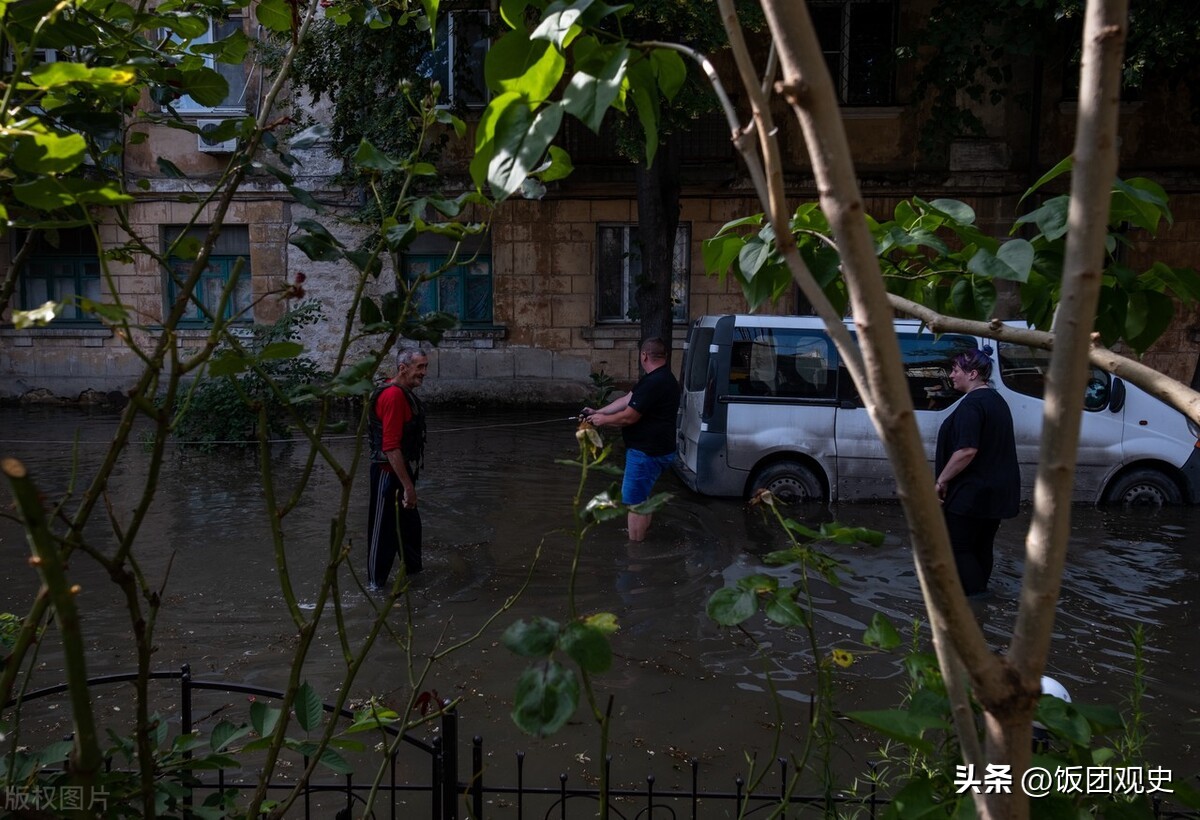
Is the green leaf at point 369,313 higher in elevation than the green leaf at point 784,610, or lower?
higher

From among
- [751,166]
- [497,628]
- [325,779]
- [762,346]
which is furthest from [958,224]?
[762,346]

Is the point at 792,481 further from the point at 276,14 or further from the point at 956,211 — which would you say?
the point at 276,14

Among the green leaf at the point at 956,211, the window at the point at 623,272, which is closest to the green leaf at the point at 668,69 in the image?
the green leaf at the point at 956,211

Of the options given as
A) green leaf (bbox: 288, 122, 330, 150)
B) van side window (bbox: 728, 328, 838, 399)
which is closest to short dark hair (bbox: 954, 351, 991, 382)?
van side window (bbox: 728, 328, 838, 399)

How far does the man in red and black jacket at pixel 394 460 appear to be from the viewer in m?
6.79

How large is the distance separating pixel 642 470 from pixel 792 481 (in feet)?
6.48

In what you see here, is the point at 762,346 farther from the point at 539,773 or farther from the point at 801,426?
the point at 539,773

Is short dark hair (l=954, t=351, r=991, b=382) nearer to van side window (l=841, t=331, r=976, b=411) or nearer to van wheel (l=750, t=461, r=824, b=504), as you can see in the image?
van side window (l=841, t=331, r=976, b=411)

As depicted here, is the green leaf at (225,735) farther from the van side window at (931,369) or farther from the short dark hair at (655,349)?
the van side window at (931,369)

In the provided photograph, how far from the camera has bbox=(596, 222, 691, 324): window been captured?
57.0ft

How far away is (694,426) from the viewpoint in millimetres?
9875

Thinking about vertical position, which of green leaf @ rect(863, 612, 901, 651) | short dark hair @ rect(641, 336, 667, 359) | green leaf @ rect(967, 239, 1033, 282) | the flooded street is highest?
green leaf @ rect(967, 239, 1033, 282)

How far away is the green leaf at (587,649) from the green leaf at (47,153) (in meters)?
0.95

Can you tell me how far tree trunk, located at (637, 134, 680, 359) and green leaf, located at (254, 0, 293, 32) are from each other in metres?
11.2
